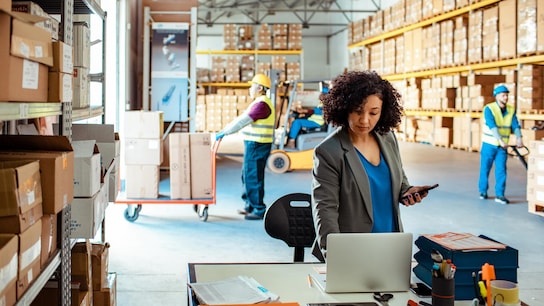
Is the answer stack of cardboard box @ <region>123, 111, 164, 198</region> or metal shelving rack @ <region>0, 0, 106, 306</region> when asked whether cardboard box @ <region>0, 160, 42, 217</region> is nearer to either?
metal shelving rack @ <region>0, 0, 106, 306</region>

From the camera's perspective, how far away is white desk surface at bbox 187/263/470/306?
2.47m

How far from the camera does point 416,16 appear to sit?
705 inches

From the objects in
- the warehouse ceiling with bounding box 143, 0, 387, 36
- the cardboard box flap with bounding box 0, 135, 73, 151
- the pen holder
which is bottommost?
the pen holder

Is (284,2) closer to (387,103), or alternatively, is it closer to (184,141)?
(184,141)

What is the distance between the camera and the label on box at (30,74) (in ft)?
6.61

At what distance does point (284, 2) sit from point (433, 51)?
12.0 metres

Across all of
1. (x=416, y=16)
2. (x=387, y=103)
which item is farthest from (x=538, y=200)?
(x=416, y=16)

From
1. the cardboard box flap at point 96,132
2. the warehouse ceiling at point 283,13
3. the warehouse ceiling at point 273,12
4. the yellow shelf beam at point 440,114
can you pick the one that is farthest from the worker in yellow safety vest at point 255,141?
the warehouse ceiling at point 273,12

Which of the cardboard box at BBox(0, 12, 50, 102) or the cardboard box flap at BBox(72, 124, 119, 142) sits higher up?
the cardboard box at BBox(0, 12, 50, 102)

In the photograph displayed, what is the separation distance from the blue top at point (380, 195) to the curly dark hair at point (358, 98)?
0.21m

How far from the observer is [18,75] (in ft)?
6.34

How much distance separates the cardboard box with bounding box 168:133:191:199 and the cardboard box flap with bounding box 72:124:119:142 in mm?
3415

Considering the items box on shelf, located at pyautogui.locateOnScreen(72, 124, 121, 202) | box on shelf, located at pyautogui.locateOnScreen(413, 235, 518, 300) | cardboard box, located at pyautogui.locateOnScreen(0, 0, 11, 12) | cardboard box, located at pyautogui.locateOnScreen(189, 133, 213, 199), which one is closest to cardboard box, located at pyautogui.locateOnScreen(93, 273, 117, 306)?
box on shelf, located at pyautogui.locateOnScreen(72, 124, 121, 202)

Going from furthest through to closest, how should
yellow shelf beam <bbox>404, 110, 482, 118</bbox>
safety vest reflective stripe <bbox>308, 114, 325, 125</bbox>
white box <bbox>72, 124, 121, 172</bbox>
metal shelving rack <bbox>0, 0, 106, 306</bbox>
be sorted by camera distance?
yellow shelf beam <bbox>404, 110, 482, 118</bbox> → safety vest reflective stripe <bbox>308, 114, 325, 125</bbox> → white box <bbox>72, 124, 121, 172</bbox> → metal shelving rack <bbox>0, 0, 106, 306</bbox>
